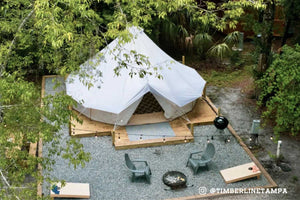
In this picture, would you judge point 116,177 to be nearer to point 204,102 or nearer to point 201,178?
point 201,178

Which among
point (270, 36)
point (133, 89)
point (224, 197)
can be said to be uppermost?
point (270, 36)

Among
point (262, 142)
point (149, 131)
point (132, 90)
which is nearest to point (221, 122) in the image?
point (262, 142)

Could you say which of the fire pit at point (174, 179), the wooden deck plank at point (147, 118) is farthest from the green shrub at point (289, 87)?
the wooden deck plank at point (147, 118)

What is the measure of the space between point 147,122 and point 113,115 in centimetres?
97

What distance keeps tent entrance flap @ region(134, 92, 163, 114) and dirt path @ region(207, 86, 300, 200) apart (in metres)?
2.02

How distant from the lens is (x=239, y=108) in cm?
1241

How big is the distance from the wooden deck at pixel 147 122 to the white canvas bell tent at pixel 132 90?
0.61 feet

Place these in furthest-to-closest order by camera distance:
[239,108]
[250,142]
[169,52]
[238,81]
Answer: [169,52] < [238,81] < [239,108] < [250,142]

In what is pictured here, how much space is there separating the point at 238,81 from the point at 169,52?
314 centimetres

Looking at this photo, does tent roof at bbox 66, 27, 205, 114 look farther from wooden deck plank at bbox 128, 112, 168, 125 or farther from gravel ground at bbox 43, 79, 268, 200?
gravel ground at bbox 43, 79, 268, 200

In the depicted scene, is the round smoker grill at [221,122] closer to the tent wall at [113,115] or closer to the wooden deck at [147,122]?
the wooden deck at [147,122]

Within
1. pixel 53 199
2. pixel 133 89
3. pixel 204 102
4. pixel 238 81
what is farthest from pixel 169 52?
pixel 53 199

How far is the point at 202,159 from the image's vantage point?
31.5ft

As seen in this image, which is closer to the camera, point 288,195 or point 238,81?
point 288,195
